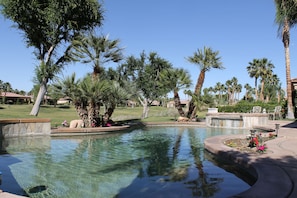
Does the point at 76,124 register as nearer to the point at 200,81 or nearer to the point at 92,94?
the point at 92,94

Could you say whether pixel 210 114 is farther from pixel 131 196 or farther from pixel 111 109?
pixel 131 196

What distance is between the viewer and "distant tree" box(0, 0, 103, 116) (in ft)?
73.0

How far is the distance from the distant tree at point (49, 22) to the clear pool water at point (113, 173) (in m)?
14.2

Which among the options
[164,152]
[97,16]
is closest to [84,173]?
[164,152]

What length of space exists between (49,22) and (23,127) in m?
12.9

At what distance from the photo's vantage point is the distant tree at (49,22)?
22250 millimetres

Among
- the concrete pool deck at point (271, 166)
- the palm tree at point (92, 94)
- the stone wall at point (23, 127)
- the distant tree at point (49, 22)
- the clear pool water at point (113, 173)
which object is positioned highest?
the distant tree at point (49, 22)

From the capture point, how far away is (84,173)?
710cm

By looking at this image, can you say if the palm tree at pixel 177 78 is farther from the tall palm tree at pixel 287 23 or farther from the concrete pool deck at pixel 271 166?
the concrete pool deck at pixel 271 166

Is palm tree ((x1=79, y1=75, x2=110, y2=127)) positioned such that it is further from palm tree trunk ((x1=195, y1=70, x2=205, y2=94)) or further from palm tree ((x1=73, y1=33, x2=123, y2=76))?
palm tree trunk ((x1=195, y1=70, x2=205, y2=94))

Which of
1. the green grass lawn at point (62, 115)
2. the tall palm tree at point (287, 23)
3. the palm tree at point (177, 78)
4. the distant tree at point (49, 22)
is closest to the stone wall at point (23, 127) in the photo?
the green grass lawn at point (62, 115)

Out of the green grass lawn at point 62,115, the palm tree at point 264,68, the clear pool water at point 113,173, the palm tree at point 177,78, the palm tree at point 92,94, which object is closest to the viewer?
the clear pool water at point 113,173

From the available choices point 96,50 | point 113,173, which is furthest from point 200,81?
point 113,173

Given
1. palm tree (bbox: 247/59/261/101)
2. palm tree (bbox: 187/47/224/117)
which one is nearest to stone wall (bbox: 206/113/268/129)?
palm tree (bbox: 187/47/224/117)
